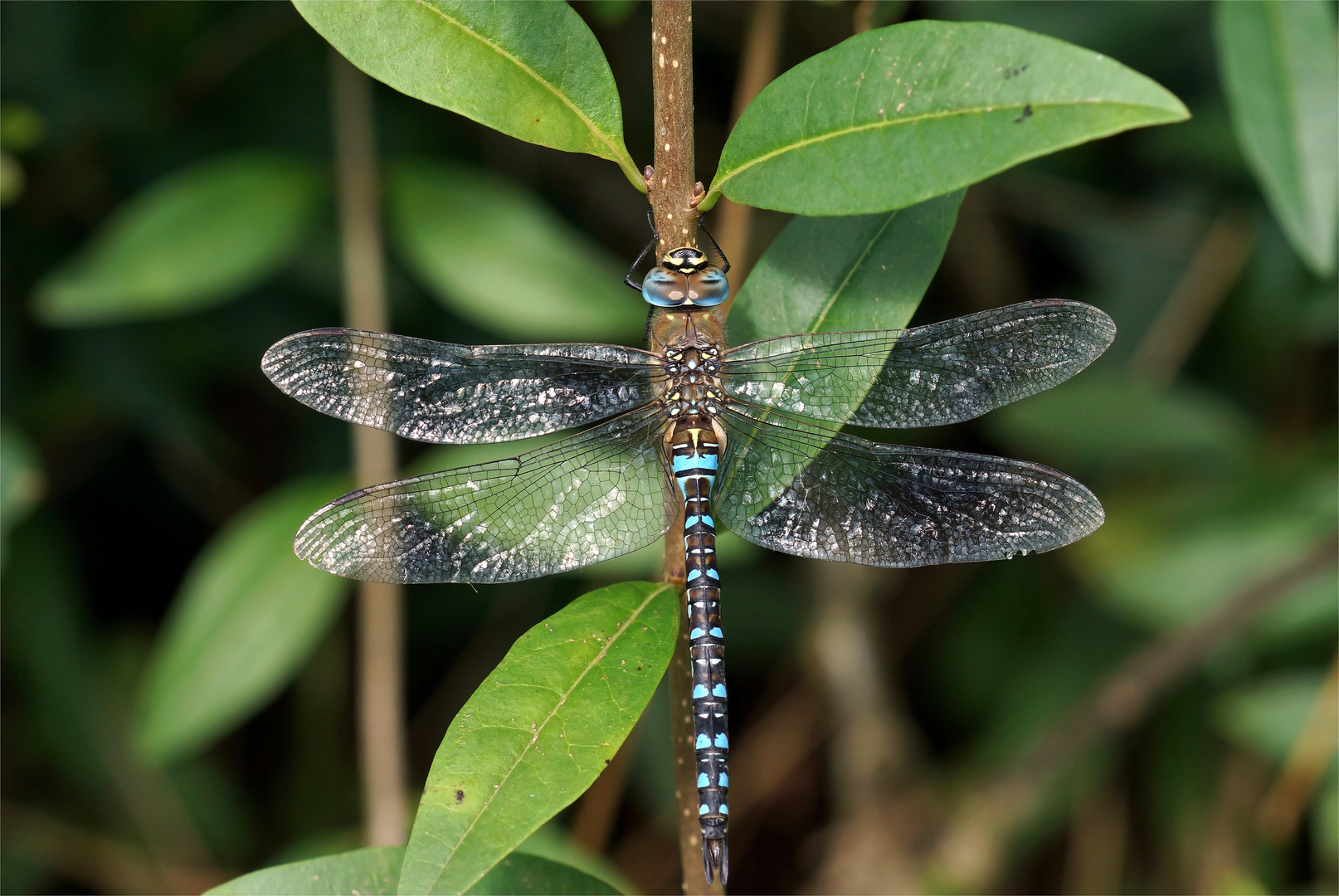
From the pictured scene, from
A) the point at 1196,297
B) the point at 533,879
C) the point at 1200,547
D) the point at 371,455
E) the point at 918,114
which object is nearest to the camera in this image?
the point at 918,114

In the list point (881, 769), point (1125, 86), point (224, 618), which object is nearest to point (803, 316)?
point (1125, 86)

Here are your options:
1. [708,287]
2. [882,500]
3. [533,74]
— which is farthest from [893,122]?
[882,500]

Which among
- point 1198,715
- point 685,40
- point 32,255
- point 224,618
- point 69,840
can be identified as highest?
point 32,255

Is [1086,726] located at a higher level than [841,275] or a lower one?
lower

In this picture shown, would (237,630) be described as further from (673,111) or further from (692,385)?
(673,111)

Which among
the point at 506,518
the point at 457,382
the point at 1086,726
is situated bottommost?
the point at 1086,726

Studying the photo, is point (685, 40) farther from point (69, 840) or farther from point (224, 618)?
point (69, 840)
